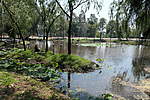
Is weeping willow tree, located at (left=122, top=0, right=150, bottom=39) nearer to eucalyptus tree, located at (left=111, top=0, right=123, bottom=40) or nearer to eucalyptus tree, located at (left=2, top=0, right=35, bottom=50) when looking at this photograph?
eucalyptus tree, located at (left=111, top=0, right=123, bottom=40)

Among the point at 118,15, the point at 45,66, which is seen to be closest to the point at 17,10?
the point at 45,66

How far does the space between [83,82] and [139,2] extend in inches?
221

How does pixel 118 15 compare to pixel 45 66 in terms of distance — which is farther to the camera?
pixel 45 66

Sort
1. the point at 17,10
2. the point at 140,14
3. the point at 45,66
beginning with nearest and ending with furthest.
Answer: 1. the point at 140,14
2. the point at 45,66
3. the point at 17,10

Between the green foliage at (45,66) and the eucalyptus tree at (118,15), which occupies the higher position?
the eucalyptus tree at (118,15)

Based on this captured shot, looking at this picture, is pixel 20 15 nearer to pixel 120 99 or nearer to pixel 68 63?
pixel 68 63

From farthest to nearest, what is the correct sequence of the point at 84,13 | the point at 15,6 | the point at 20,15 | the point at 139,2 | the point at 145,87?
the point at 20,15 < the point at 15,6 < the point at 84,13 < the point at 145,87 < the point at 139,2

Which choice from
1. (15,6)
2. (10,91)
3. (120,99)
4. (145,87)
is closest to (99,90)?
(120,99)

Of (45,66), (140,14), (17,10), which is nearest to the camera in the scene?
(140,14)

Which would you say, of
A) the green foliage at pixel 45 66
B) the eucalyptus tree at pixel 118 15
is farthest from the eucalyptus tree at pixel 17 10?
the eucalyptus tree at pixel 118 15

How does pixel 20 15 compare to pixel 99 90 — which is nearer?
pixel 99 90

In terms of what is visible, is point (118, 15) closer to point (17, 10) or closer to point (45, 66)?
point (45, 66)

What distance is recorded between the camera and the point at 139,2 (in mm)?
4891

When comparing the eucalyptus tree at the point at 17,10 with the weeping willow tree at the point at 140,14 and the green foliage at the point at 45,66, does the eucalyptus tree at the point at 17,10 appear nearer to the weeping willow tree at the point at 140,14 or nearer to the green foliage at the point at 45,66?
the green foliage at the point at 45,66
